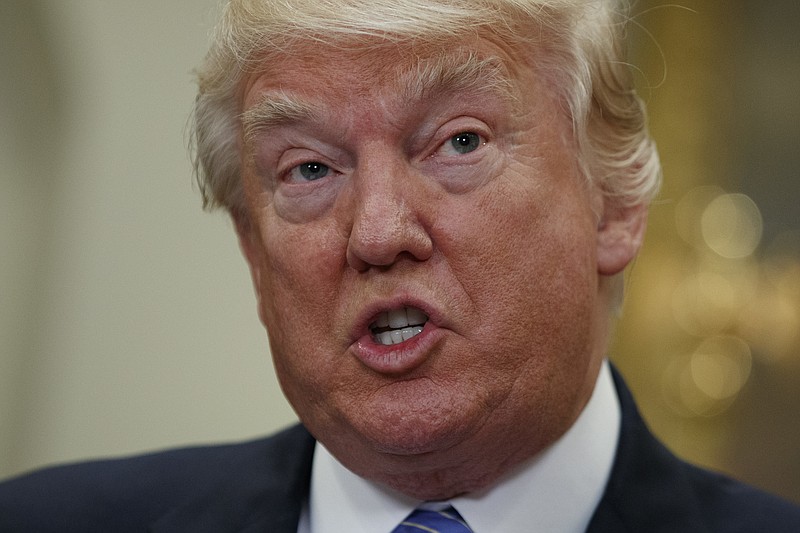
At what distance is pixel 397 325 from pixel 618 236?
1.48 feet

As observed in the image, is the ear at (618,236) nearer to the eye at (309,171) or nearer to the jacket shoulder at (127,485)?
the eye at (309,171)

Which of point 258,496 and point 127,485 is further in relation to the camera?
point 127,485

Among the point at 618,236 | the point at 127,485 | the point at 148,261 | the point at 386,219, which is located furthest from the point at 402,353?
the point at 148,261

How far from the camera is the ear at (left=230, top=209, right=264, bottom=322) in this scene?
2.04m

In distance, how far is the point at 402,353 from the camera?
173 cm

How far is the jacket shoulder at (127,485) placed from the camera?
7.44 feet

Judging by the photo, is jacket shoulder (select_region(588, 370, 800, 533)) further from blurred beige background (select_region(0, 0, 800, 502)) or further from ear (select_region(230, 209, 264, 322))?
blurred beige background (select_region(0, 0, 800, 502))

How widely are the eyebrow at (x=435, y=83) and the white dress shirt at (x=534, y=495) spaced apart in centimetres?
55

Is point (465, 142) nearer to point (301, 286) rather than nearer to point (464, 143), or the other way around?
point (464, 143)

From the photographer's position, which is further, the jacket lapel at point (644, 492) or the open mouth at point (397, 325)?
the jacket lapel at point (644, 492)

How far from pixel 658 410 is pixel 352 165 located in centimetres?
311

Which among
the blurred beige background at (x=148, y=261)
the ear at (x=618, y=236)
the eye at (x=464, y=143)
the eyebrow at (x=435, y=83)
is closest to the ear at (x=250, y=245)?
the eyebrow at (x=435, y=83)

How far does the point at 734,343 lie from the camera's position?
14.9ft

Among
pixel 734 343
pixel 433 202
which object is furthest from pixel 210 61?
pixel 734 343
